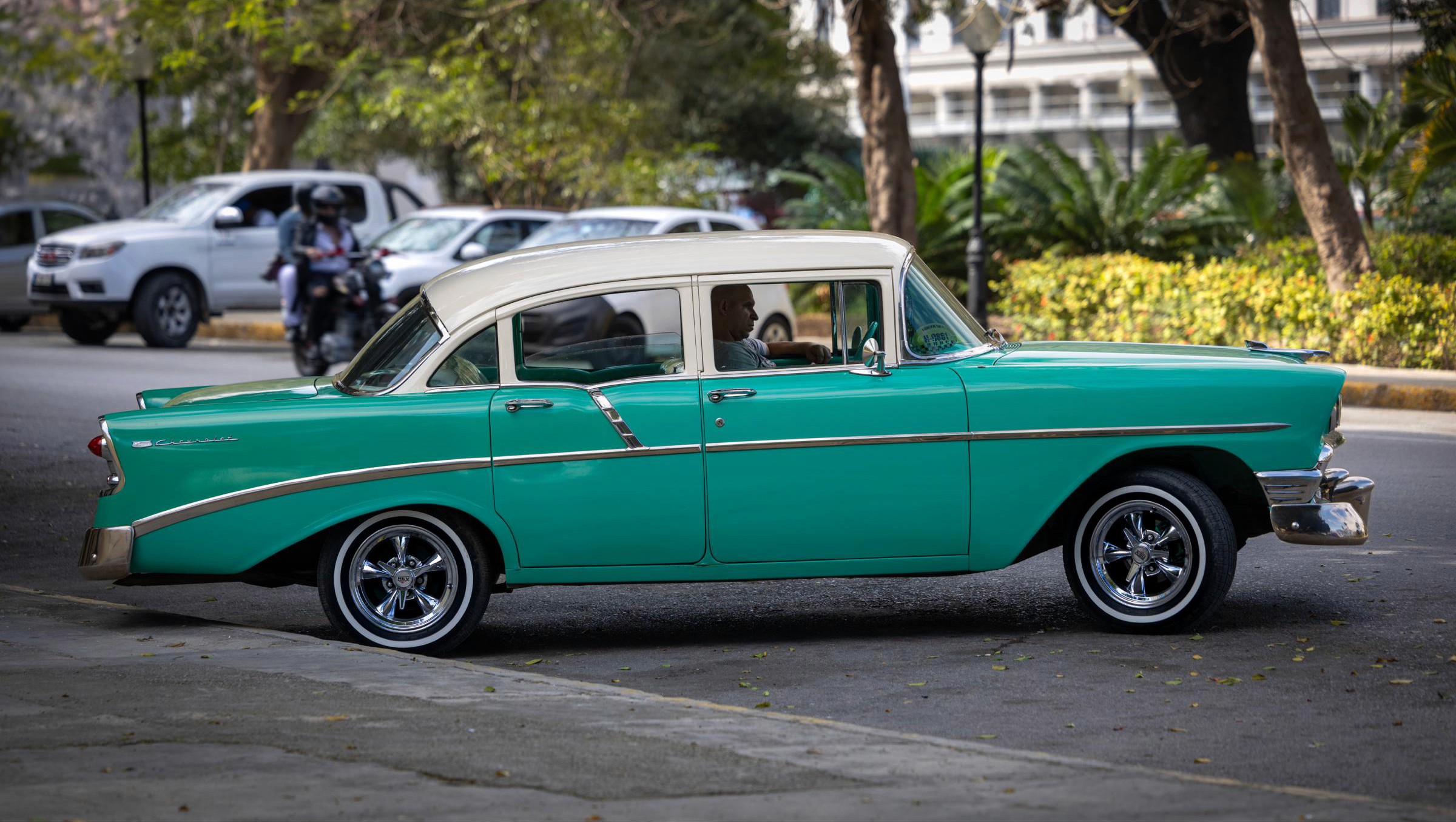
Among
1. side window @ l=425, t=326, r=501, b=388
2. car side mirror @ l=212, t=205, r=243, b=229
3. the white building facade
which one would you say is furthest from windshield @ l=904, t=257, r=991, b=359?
the white building facade

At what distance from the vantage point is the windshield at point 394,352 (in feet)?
22.3

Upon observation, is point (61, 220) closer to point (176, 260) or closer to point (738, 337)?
point (176, 260)

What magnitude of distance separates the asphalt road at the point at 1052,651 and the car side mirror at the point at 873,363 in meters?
0.55

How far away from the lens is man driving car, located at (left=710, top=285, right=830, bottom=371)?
6777 millimetres

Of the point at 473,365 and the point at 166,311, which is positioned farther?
the point at 166,311

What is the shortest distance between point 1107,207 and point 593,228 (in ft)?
24.8

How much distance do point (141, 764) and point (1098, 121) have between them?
Answer: 310ft

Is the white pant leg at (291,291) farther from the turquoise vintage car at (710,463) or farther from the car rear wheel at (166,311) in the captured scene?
the turquoise vintage car at (710,463)

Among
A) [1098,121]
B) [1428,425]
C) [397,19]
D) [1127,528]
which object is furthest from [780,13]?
[1098,121]

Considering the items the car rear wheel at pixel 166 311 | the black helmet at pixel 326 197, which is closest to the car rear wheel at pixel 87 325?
the car rear wheel at pixel 166 311

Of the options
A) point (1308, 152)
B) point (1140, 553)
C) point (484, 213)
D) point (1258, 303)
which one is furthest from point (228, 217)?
point (1140, 553)

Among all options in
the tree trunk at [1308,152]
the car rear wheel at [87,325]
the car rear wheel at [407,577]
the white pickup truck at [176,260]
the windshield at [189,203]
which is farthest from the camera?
the car rear wheel at [87,325]

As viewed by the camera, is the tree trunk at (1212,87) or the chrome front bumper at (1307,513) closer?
the chrome front bumper at (1307,513)

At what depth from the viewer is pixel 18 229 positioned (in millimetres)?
24562
